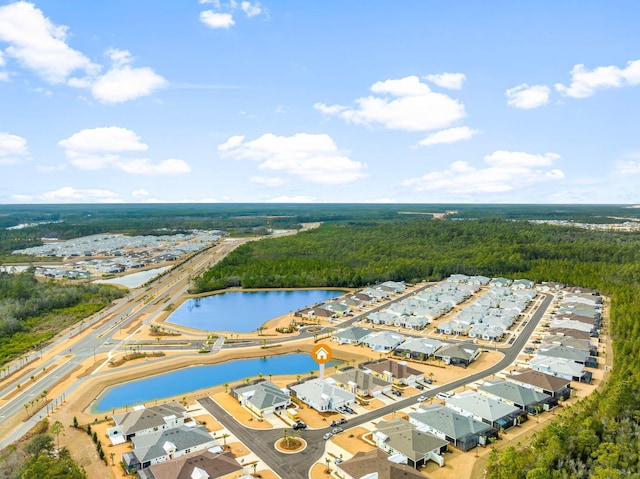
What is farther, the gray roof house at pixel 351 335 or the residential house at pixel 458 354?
the gray roof house at pixel 351 335

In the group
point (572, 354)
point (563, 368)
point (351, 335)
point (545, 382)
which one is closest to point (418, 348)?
point (351, 335)

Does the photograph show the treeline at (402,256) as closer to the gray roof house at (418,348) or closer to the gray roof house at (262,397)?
the gray roof house at (418,348)

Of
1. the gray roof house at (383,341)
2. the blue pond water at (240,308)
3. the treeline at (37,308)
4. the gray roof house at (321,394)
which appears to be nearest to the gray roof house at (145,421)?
the gray roof house at (321,394)

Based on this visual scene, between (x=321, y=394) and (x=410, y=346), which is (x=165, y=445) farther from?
(x=410, y=346)

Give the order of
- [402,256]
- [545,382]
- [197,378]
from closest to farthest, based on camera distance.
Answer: [545,382] → [197,378] → [402,256]

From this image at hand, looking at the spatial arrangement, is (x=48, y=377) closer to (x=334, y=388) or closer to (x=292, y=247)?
(x=334, y=388)

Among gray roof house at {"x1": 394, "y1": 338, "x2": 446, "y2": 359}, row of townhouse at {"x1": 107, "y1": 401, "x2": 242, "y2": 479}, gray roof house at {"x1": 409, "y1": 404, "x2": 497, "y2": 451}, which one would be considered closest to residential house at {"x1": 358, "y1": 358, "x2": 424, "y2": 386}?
gray roof house at {"x1": 394, "y1": 338, "x2": 446, "y2": 359}
